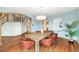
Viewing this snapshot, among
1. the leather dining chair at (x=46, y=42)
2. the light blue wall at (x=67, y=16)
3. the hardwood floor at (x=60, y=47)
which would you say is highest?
the light blue wall at (x=67, y=16)

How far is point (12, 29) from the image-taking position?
2.07 meters

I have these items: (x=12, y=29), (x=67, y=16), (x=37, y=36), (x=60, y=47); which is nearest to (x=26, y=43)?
(x=37, y=36)

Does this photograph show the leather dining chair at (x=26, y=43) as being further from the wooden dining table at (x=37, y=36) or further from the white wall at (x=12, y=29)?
the white wall at (x=12, y=29)

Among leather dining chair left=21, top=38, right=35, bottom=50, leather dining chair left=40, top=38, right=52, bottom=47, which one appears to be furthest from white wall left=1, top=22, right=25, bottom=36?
leather dining chair left=40, top=38, right=52, bottom=47

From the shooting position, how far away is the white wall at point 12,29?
2.06m

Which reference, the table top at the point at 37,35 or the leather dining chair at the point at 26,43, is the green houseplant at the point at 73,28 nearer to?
the table top at the point at 37,35

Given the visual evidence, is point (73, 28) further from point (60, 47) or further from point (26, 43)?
point (26, 43)

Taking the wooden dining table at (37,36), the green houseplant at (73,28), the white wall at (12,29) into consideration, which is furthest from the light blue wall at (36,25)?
the green houseplant at (73,28)

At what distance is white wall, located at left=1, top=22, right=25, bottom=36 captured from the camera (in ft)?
6.76

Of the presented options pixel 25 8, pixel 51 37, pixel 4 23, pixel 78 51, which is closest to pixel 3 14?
pixel 4 23

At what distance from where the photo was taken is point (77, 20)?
6.82 ft

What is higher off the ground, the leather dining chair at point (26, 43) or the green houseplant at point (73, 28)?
the green houseplant at point (73, 28)

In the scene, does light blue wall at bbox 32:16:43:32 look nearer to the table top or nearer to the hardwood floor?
the table top
